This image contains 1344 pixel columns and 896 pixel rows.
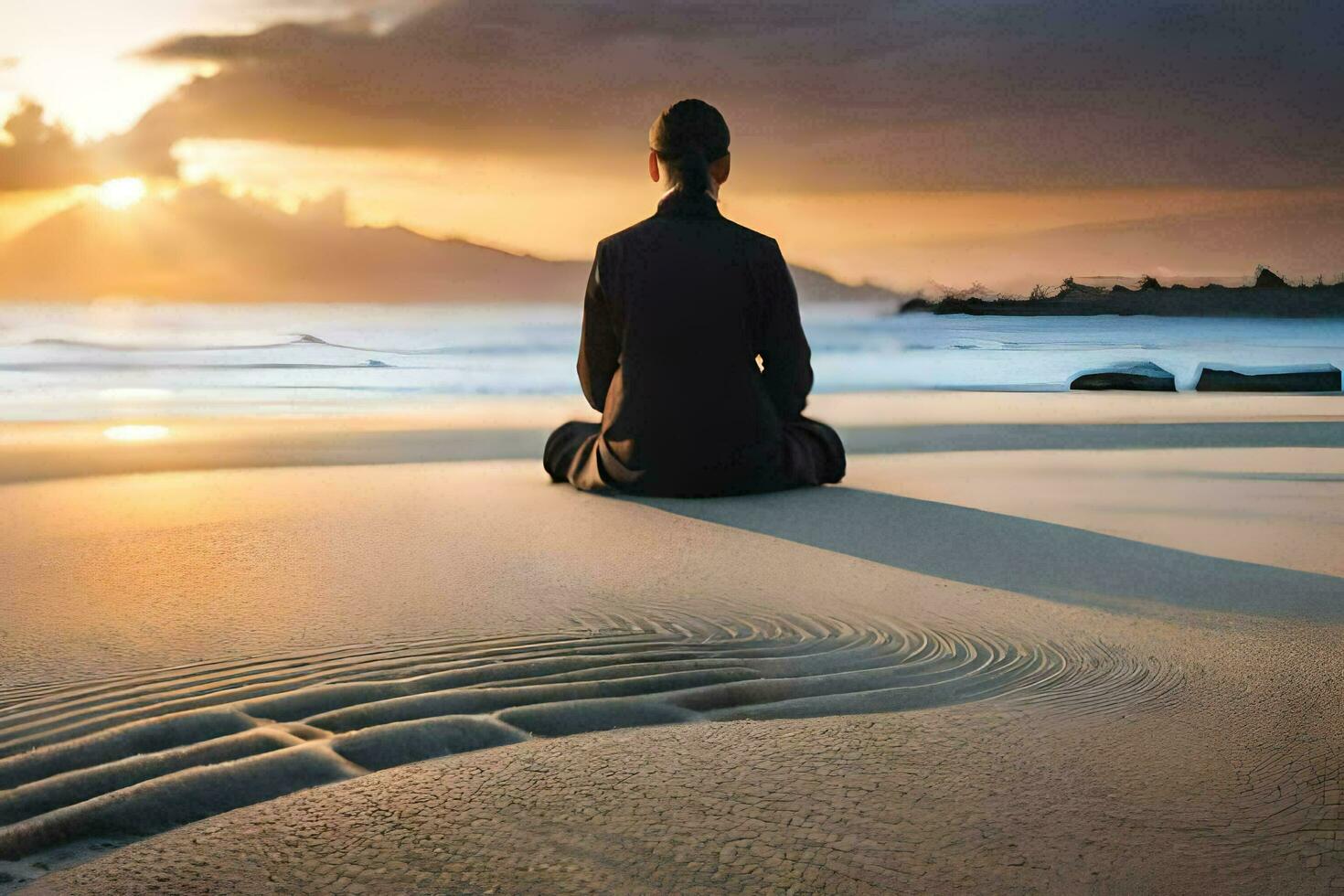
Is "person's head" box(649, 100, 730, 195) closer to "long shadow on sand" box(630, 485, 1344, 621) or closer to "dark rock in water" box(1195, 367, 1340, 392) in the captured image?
A: "long shadow on sand" box(630, 485, 1344, 621)

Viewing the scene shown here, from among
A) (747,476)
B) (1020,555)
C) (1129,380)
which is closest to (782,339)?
(747,476)

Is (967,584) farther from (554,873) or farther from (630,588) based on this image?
(554,873)

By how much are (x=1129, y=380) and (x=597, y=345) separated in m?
7.01

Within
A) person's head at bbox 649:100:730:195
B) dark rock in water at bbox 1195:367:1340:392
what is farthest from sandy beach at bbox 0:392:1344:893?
dark rock in water at bbox 1195:367:1340:392

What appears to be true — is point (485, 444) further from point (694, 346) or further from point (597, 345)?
point (694, 346)

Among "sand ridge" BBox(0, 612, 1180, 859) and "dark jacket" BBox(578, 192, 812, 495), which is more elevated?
"dark jacket" BBox(578, 192, 812, 495)

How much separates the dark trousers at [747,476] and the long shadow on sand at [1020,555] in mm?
78

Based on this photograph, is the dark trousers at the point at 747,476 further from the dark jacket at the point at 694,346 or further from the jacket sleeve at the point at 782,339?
the jacket sleeve at the point at 782,339

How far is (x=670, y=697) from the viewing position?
171 centimetres

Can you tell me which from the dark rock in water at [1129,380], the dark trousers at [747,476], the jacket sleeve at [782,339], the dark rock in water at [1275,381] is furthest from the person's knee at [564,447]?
the dark rock in water at [1275,381]

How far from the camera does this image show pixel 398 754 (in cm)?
147

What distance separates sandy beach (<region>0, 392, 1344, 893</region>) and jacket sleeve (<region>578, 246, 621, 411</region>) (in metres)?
0.48

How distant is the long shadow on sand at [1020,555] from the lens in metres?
2.47

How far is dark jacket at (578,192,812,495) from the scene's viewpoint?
387 cm
